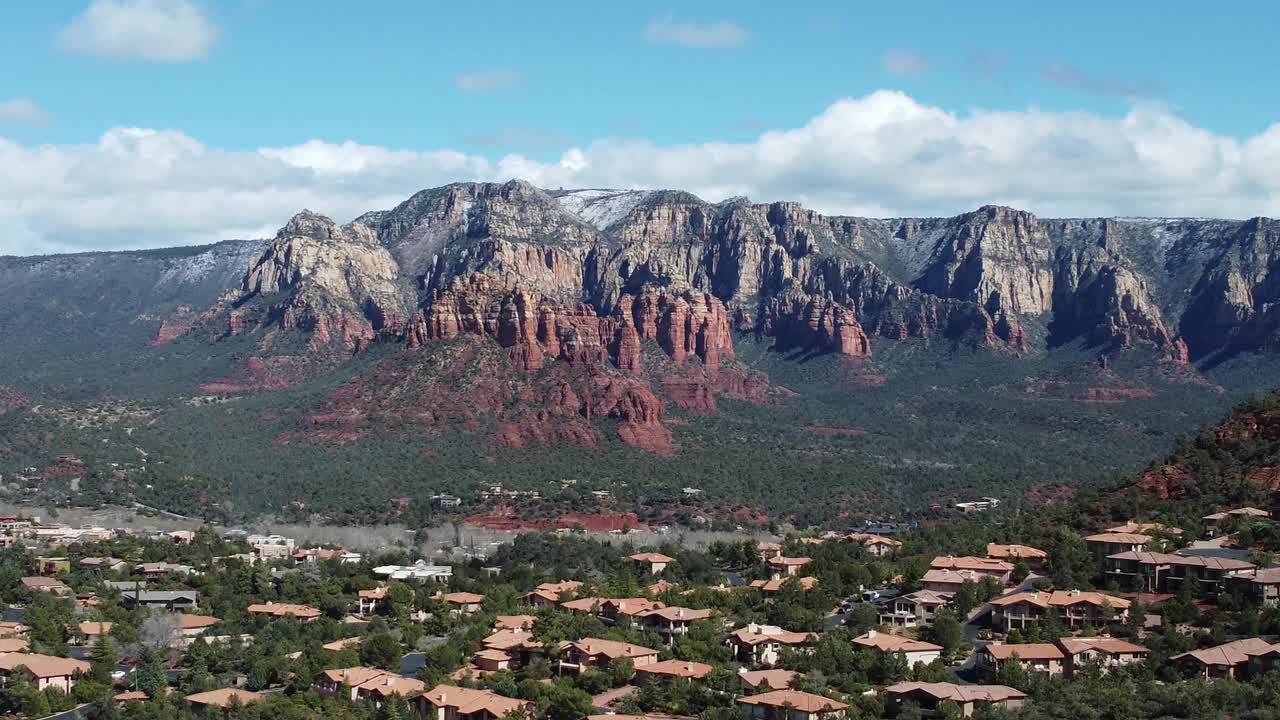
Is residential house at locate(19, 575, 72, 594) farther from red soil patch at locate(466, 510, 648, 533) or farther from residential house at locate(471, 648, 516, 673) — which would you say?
red soil patch at locate(466, 510, 648, 533)

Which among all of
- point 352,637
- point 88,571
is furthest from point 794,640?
point 88,571

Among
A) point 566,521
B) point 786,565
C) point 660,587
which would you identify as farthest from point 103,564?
point 566,521

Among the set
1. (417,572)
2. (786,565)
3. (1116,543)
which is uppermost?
(1116,543)

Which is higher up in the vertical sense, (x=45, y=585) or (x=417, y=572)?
(x=45, y=585)

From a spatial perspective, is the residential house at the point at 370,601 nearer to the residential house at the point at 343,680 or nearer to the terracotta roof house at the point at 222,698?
the residential house at the point at 343,680

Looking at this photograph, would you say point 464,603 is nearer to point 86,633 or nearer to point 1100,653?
point 86,633

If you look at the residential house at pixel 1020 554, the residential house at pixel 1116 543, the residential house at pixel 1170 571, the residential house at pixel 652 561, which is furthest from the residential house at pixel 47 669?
the residential house at pixel 1116 543
